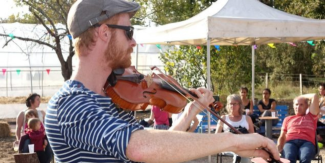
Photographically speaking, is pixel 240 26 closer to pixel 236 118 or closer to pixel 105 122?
pixel 236 118

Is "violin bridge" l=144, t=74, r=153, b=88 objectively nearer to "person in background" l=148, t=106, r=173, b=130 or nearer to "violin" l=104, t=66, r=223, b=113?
"violin" l=104, t=66, r=223, b=113

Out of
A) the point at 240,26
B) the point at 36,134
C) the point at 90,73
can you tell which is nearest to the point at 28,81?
the point at 36,134

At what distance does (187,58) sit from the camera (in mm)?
14305

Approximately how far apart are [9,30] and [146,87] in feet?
58.9

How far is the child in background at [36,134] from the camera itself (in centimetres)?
665

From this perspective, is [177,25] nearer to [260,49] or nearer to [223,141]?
[223,141]

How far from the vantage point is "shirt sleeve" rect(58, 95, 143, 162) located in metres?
1.26

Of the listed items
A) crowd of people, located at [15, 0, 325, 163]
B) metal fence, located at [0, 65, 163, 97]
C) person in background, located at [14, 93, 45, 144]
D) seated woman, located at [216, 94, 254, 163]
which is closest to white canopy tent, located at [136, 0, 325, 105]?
seated woman, located at [216, 94, 254, 163]

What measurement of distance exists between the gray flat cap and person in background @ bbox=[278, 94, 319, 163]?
510cm

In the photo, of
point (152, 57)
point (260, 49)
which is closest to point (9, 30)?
point (152, 57)

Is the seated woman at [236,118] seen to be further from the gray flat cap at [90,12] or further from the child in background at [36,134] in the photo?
the gray flat cap at [90,12]

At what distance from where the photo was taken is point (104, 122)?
129 centimetres

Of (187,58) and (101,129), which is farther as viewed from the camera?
(187,58)

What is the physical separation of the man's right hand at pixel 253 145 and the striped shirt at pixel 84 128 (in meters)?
0.27
